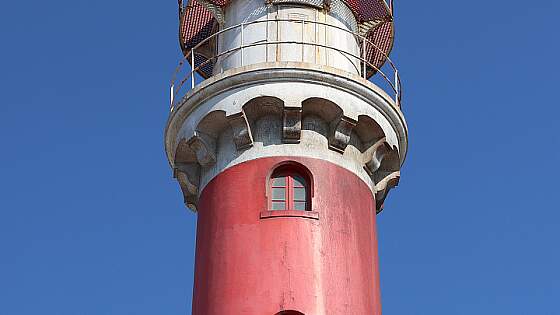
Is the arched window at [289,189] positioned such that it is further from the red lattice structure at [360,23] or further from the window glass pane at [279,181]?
the red lattice structure at [360,23]

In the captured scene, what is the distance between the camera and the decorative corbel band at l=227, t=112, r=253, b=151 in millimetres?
25031

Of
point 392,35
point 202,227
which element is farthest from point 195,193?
point 392,35

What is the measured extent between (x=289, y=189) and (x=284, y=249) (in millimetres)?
1530

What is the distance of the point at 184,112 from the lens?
25.9 metres

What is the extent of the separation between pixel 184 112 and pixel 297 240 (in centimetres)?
388

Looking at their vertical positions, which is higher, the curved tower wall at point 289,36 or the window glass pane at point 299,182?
the curved tower wall at point 289,36

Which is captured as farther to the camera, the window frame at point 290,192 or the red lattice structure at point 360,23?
the red lattice structure at point 360,23

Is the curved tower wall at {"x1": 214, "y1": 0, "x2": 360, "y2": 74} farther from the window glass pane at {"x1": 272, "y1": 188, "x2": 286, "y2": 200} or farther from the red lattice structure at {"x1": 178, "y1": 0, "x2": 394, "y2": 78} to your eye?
the window glass pane at {"x1": 272, "y1": 188, "x2": 286, "y2": 200}

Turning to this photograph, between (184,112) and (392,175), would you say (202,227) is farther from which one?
(392,175)

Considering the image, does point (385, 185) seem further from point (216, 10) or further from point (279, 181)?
point (216, 10)

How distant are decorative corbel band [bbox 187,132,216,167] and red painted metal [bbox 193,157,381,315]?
19.8 inches

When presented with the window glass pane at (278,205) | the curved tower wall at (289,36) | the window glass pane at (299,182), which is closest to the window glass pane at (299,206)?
the window glass pane at (278,205)

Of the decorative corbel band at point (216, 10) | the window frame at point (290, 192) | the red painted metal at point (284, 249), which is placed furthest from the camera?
the decorative corbel band at point (216, 10)

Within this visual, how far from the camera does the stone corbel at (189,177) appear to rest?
26.3 metres
